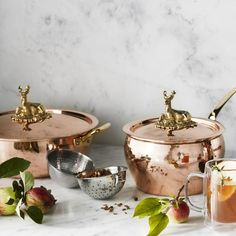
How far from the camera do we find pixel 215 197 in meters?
1.28

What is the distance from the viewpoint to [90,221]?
1.32 m

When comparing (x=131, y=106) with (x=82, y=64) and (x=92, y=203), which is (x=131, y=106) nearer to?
(x=82, y=64)

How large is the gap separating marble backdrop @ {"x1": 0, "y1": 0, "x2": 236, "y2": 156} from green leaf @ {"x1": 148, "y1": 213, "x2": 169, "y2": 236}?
511 millimetres

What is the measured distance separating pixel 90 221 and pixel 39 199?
0.11 meters

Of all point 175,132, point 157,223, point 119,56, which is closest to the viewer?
point 157,223

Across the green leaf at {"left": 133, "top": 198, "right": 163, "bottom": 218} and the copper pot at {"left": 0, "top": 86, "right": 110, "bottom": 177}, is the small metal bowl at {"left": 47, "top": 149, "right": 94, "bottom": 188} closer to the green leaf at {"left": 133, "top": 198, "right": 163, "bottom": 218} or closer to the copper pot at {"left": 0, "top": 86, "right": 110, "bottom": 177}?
the copper pot at {"left": 0, "top": 86, "right": 110, "bottom": 177}

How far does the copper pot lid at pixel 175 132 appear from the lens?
142cm

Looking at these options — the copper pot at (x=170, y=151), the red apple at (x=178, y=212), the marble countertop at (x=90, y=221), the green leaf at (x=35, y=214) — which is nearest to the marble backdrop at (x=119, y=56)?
the copper pot at (x=170, y=151)

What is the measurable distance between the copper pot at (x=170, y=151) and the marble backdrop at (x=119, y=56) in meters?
0.23

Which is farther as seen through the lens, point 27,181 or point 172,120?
point 172,120

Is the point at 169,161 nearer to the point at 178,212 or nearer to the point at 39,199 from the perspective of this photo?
the point at 178,212

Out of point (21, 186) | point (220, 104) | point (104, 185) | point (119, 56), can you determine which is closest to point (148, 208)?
point (104, 185)

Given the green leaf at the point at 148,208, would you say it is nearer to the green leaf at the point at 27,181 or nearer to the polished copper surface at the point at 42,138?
the green leaf at the point at 27,181

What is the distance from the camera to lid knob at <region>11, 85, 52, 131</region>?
161cm
